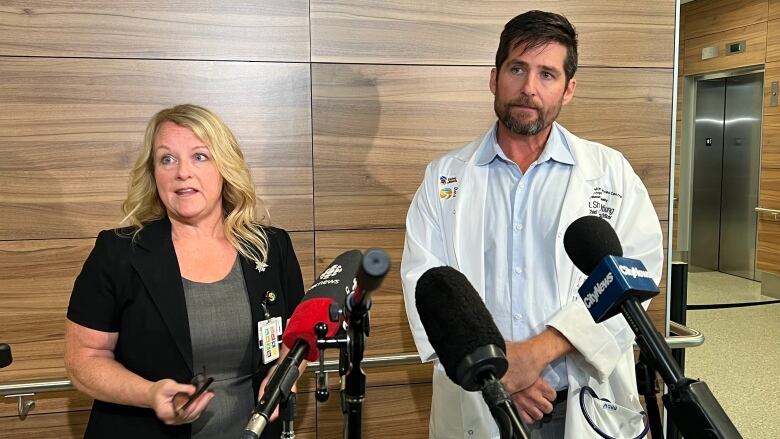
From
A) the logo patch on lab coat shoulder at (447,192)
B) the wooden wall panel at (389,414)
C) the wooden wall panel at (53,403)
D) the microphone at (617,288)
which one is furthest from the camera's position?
the wooden wall panel at (389,414)

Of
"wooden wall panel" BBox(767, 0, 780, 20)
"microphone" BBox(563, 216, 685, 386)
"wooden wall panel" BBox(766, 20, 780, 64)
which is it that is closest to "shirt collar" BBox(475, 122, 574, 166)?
"microphone" BBox(563, 216, 685, 386)

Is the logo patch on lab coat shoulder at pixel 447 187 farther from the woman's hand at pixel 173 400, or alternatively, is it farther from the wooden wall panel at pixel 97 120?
the woman's hand at pixel 173 400

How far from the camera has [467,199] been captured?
6.79ft

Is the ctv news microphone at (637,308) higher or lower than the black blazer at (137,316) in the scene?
higher

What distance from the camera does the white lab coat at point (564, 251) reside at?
6.08ft

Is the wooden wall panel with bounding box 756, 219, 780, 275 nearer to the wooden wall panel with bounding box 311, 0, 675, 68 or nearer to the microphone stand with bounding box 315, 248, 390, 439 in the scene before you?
the wooden wall panel with bounding box 311, 0, 675, 68

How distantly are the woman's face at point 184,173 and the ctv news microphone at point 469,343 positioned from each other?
1100 millimetres

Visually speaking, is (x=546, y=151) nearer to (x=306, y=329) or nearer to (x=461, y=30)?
(x=461, y=30)

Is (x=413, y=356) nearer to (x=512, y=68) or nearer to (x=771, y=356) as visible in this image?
(x=512, y=68)

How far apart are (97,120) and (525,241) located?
157cm

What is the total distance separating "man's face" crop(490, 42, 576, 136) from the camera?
6.40ft

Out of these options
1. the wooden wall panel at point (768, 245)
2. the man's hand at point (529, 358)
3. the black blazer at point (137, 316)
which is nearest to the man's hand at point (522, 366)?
the man's hand at point (529, 358)

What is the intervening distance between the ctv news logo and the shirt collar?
1112 mm

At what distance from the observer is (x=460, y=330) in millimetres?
850
